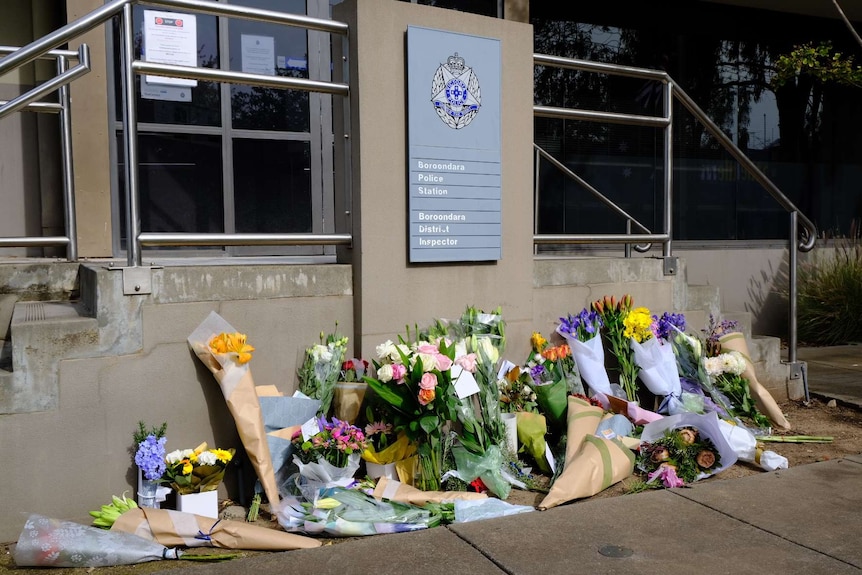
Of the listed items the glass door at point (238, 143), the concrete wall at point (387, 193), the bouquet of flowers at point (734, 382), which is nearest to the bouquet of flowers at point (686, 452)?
the bouquet of flowers at point (734, 382)

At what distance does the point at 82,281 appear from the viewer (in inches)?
163

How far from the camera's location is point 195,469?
3.57 m

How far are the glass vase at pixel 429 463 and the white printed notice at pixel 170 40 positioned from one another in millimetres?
3840

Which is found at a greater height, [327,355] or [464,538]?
[327,355]

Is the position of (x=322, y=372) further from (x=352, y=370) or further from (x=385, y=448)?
(x=385, y=448)

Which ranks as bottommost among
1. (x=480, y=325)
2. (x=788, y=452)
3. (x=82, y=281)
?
(x=788, y=452)

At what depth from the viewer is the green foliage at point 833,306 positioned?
8.88 m

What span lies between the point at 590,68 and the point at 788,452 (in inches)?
103

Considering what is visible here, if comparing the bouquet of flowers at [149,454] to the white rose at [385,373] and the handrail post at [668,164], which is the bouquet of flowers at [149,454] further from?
the handrail post at [668,164]

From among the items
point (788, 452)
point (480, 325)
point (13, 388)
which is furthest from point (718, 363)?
point (13, 388)

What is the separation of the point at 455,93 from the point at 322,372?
168cm

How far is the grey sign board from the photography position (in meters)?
4.27

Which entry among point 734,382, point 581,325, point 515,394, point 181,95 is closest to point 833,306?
point 734,382

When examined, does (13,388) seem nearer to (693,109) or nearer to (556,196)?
(693,109)
